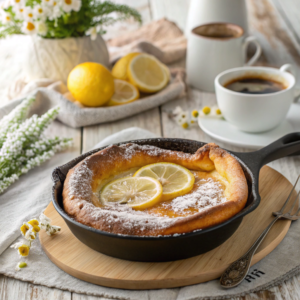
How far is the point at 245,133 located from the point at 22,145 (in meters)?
1.33

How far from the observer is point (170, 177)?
5.81ft

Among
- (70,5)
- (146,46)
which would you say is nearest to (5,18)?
(70,5)

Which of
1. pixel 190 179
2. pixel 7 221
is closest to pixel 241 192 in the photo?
pixel 190 179

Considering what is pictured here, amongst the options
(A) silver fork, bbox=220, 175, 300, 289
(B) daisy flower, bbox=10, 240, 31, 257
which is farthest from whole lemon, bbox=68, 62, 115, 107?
(A) silver fork, bbox=220, 175, 300, 289

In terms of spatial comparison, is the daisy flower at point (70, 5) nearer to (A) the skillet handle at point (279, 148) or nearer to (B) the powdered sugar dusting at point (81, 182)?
(B) the powdered sugar dusting at point (81, 182)

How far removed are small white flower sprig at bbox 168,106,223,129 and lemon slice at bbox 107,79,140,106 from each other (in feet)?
1.10

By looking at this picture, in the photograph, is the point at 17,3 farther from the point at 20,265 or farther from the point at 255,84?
the point at 20,265

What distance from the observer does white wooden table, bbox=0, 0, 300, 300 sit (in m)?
1.44

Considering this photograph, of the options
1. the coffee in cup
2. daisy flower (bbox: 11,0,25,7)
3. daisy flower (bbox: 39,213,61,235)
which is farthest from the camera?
daisy flower (bbox: 11,0,25,7)

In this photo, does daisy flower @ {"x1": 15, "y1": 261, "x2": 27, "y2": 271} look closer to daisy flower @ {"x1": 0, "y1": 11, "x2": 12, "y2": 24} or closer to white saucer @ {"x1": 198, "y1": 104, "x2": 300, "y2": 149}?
white saucer @ {"x1": 198, "y1": 104, "x2": 300, "y2": 149}

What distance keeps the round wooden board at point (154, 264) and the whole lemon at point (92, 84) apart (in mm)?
1231

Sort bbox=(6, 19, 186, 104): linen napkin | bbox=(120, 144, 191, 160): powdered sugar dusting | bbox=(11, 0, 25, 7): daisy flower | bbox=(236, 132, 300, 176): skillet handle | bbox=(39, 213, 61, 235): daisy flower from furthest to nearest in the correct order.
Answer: bbox=(6, 19, 186, 104): linen napkin, bbox=(11, 0, 25, 7): daisy flower, bbox=(120, 144, 191, 160): powdered sugar dusting, bbox=(236, 132, 300, 176): skillet handle, bbox=(39, 213, 61, 235): daisy flower

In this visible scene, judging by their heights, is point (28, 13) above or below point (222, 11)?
above

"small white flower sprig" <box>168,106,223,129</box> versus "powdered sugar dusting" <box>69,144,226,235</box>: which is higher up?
"powdered sugar dusting" <box>69,144,226,235</box>
